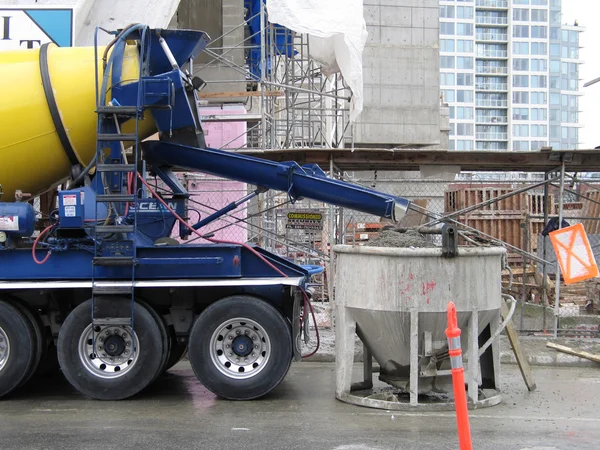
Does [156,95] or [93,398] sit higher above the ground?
[156,95]

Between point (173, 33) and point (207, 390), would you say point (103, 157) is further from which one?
point (207, 390)

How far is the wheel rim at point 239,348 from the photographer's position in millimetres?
8211

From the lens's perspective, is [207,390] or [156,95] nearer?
[156,95]

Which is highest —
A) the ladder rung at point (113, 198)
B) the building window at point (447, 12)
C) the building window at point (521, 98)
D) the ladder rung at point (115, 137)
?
the building window at point (447, 12)

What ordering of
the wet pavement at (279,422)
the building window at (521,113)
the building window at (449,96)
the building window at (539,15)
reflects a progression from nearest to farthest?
the wet pavement at (279,422), the building window at (449,96), the building window at (539,15), the building window at (521,113)

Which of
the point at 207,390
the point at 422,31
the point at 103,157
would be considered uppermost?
the point at 422,31

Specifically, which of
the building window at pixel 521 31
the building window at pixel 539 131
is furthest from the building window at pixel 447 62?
the building window at pixel 539 131

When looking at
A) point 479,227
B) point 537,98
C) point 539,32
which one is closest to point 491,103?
point 537,98

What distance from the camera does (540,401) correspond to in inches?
330

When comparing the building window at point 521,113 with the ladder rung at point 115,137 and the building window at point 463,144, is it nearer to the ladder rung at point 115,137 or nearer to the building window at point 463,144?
the building window at point 463,144

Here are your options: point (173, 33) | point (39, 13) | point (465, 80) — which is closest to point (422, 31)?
point (39, 13)

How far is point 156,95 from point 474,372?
4.33 meters

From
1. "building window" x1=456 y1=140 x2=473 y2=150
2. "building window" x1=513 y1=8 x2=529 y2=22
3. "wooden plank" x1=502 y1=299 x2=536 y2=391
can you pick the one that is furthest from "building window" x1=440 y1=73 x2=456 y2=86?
"wooden plank" x1=502 y1=299 x2=536 y2=391

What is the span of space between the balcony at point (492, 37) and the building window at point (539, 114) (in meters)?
12.1
